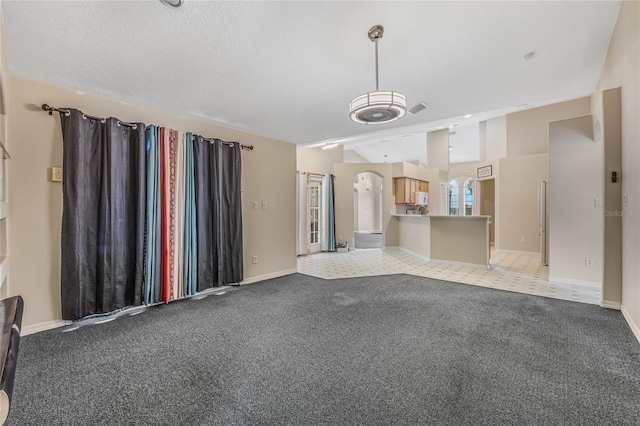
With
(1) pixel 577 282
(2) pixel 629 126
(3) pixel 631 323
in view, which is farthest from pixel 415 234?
(2) pixel 629 126

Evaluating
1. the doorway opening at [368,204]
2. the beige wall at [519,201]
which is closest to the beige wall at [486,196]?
the beige wall at [519,201]

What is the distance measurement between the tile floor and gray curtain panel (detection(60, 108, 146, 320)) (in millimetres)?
2933

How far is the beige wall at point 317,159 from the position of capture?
7340 millimetres

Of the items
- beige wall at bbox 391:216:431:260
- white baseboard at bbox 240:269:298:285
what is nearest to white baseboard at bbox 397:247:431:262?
beige wall at bbox 391:216:431:260

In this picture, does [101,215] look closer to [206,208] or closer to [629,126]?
[206,208]

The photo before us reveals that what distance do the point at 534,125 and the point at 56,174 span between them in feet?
29.7

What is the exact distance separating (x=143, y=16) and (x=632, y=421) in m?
3.88

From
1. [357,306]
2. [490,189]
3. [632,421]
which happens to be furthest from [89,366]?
[490,189]

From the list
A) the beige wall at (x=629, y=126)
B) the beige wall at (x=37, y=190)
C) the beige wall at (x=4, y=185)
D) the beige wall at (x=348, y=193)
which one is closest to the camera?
the beige wall at (x=629, y=126)

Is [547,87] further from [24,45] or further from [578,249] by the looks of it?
[24,45]

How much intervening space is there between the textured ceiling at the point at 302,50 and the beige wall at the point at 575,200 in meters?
0.80

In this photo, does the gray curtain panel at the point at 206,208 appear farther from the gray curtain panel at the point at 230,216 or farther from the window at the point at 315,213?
the window at the point at 315,213

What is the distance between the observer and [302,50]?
2.36 meters

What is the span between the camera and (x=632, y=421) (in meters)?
1.48
